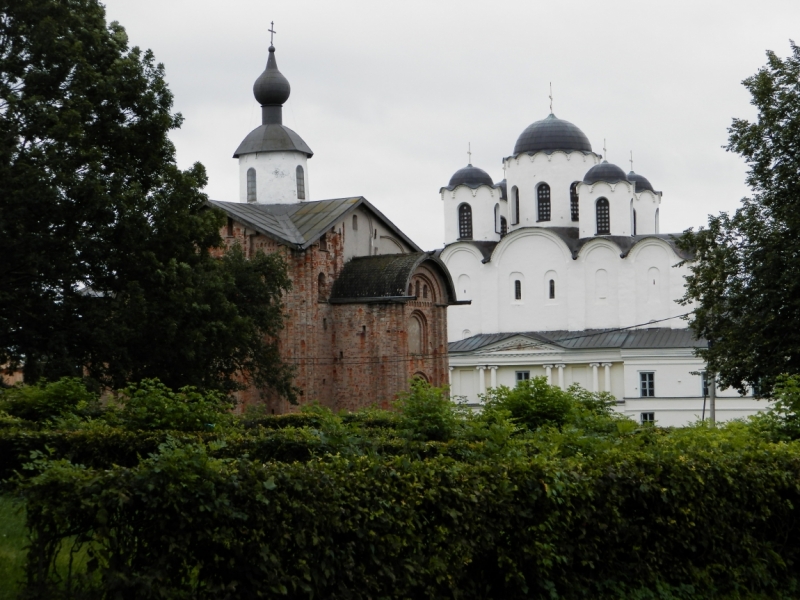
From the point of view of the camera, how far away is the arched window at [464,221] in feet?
181

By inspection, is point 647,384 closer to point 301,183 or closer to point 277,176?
point 301,183

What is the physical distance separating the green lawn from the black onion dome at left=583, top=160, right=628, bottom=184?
43.5 m

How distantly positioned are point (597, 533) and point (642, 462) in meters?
0.70

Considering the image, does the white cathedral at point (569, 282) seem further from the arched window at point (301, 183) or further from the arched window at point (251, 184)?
the arched window at point (251, 184)

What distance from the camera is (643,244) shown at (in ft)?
162

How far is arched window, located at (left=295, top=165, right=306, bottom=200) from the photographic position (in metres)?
36.3

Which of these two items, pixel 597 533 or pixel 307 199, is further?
pixel 307 199

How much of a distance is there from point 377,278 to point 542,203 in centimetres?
2295

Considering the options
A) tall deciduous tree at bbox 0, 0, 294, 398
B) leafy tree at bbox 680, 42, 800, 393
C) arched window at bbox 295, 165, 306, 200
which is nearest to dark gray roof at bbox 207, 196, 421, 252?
arched window at bbox 295, 165, 306, 200

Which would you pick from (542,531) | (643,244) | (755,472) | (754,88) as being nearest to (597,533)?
(542,531)

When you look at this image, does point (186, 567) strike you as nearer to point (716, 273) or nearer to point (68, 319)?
point (68, 319)

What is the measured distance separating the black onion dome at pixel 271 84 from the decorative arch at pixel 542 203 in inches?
785

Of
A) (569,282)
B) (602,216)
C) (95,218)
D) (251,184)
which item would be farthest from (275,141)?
(602,216)

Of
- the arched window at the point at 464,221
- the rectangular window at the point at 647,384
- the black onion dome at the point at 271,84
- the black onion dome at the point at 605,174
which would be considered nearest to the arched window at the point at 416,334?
the black onion dome at the point at 271,84
